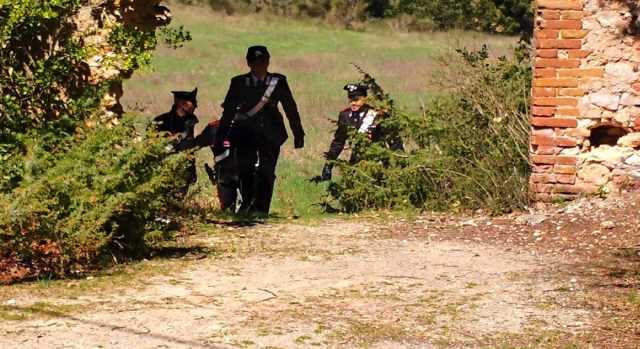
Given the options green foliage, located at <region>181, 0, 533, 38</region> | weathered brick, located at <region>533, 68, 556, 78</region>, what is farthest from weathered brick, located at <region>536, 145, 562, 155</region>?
green foliage, located at <region>181, 0, 533, 38</region>

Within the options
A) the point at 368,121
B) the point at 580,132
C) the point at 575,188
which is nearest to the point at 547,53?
the point at 580,132

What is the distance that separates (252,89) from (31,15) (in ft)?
9.87

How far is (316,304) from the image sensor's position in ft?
22.8

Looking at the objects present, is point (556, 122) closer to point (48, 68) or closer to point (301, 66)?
point (48, 68)

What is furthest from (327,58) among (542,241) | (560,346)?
(560,346)

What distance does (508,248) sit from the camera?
9.02 metres

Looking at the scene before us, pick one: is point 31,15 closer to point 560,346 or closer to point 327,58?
point 560,346

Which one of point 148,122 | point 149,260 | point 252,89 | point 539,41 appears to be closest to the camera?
point 149,260

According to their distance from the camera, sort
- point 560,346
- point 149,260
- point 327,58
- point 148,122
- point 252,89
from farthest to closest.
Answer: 1. point 327,58
2. point 252,89
3. point 148,122
4. point 149,260
5. point 560,346

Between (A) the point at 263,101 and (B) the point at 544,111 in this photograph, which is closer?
(B) the point at 544,111

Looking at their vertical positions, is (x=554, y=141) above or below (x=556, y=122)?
below

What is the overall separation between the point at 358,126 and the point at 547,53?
8.53 feet

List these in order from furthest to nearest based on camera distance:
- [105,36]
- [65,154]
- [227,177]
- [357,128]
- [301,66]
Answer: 1. [301,66]
2. [357,128]
3. [227,177]
4. [105,36]
5. [65,154]

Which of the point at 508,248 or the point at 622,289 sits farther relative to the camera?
the point at 508,248
